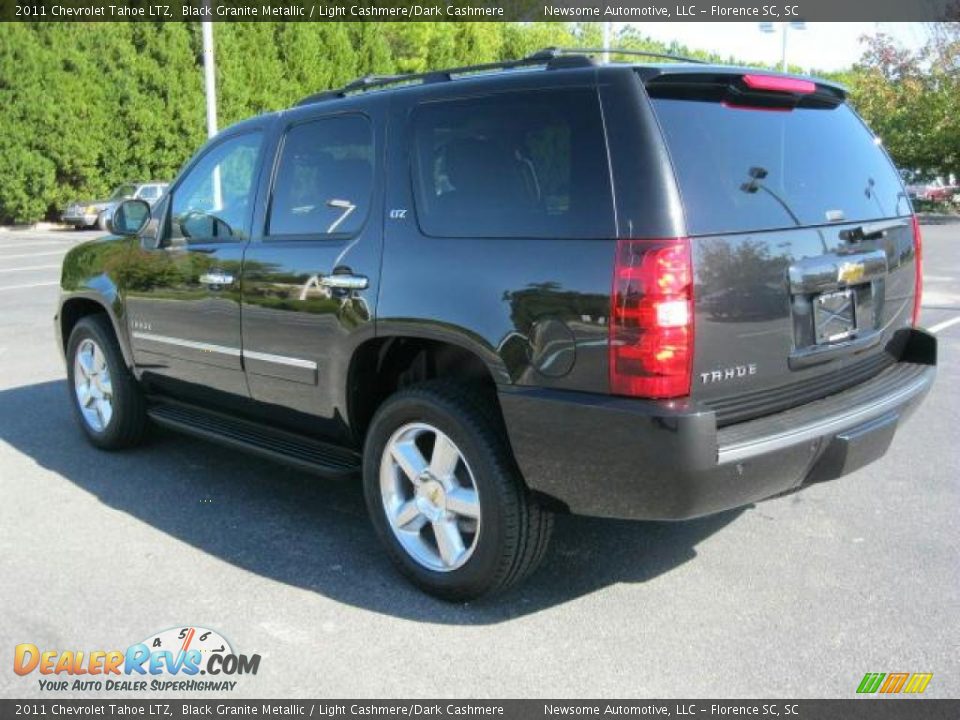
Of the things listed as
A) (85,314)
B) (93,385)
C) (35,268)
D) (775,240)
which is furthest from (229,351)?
(35,268)

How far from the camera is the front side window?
4.58 metres

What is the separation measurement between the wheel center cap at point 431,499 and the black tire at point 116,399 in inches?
98.0

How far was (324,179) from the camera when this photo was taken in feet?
13.7

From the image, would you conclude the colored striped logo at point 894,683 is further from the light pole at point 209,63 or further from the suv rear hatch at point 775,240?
the light pole at point 209,63

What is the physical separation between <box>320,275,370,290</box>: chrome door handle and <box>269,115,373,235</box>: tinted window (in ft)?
0.67

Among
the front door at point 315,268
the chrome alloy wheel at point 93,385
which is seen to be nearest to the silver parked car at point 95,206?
the chrome alloy wheel at point 93,385

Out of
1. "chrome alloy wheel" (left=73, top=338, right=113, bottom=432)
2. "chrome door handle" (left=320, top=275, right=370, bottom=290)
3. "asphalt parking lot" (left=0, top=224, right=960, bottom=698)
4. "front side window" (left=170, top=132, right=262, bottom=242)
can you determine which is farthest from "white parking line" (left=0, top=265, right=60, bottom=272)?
"chrome door handle" (left=320, top=275, right=370, bottom=290)

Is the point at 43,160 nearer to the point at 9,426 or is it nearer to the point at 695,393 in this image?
the point at 9,426

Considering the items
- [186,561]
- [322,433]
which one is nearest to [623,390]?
[322,433]

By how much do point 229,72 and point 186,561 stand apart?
30914 millimetres

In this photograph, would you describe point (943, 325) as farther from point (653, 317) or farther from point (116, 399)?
point (116, 399)
